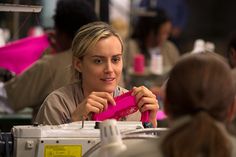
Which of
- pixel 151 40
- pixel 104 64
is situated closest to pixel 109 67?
pixel 104 64

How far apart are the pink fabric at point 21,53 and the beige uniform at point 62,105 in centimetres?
152

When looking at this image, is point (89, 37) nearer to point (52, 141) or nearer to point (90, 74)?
point (90, 74)

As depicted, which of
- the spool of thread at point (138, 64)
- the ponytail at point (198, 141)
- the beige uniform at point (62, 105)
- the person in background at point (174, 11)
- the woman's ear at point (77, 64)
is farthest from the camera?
the person in background at point (174, 11)

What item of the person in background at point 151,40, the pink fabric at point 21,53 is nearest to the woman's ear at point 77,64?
the pink fabric at point 21,53

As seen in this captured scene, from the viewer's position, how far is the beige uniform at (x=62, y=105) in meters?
2.88

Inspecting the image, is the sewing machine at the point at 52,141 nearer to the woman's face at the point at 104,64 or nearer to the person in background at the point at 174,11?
the woman's face at the point at 104,64

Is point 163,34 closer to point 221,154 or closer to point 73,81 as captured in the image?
point 73,81

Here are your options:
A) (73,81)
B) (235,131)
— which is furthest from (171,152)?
(73,81)

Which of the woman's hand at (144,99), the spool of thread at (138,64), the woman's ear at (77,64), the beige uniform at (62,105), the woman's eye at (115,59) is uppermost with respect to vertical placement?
the woman's eye at (115,59)

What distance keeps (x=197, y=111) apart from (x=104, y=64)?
1.04m

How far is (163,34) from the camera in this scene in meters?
6.86

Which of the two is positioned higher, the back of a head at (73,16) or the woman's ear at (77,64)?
the back of a head at (73,16)

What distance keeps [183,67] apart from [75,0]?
2.02 meters

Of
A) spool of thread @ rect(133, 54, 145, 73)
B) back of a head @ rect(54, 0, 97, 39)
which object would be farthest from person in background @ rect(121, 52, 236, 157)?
spool of thread @ rect(133, 54, 145, 73)
